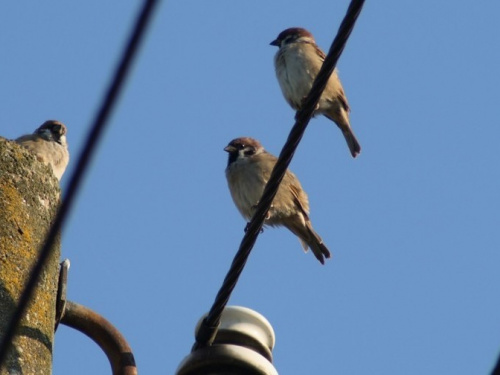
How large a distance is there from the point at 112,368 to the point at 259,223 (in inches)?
28.3

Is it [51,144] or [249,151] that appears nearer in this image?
[249,151]

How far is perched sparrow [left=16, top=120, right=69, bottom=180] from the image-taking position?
847cm

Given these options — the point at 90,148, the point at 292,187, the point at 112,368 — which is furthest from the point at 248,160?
the point at 90,148

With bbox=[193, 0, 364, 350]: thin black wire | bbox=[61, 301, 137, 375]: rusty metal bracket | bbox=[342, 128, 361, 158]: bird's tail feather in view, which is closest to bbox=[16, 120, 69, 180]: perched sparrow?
bbox=[342, 128, 361, 158]: bird's tail feather

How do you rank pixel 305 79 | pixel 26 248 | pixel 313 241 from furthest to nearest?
pixel 305 79 < pixel 313 241 < pixel 26 248

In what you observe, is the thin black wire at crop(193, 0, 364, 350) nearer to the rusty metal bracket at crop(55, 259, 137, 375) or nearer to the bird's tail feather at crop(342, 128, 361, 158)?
the rusty metal bracket at crop(55, 259, 137, 375)

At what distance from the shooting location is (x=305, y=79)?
7.52m

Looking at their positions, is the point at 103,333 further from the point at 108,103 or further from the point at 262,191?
the point at 262,191

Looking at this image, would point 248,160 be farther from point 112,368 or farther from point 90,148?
point 90,148

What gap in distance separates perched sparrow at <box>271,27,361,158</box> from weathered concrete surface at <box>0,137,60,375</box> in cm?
456

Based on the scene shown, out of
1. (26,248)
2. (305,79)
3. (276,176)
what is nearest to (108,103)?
(26,248)

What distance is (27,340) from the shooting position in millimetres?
2531

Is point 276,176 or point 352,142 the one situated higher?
point 352,142

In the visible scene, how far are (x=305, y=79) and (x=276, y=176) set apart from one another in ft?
15.4
